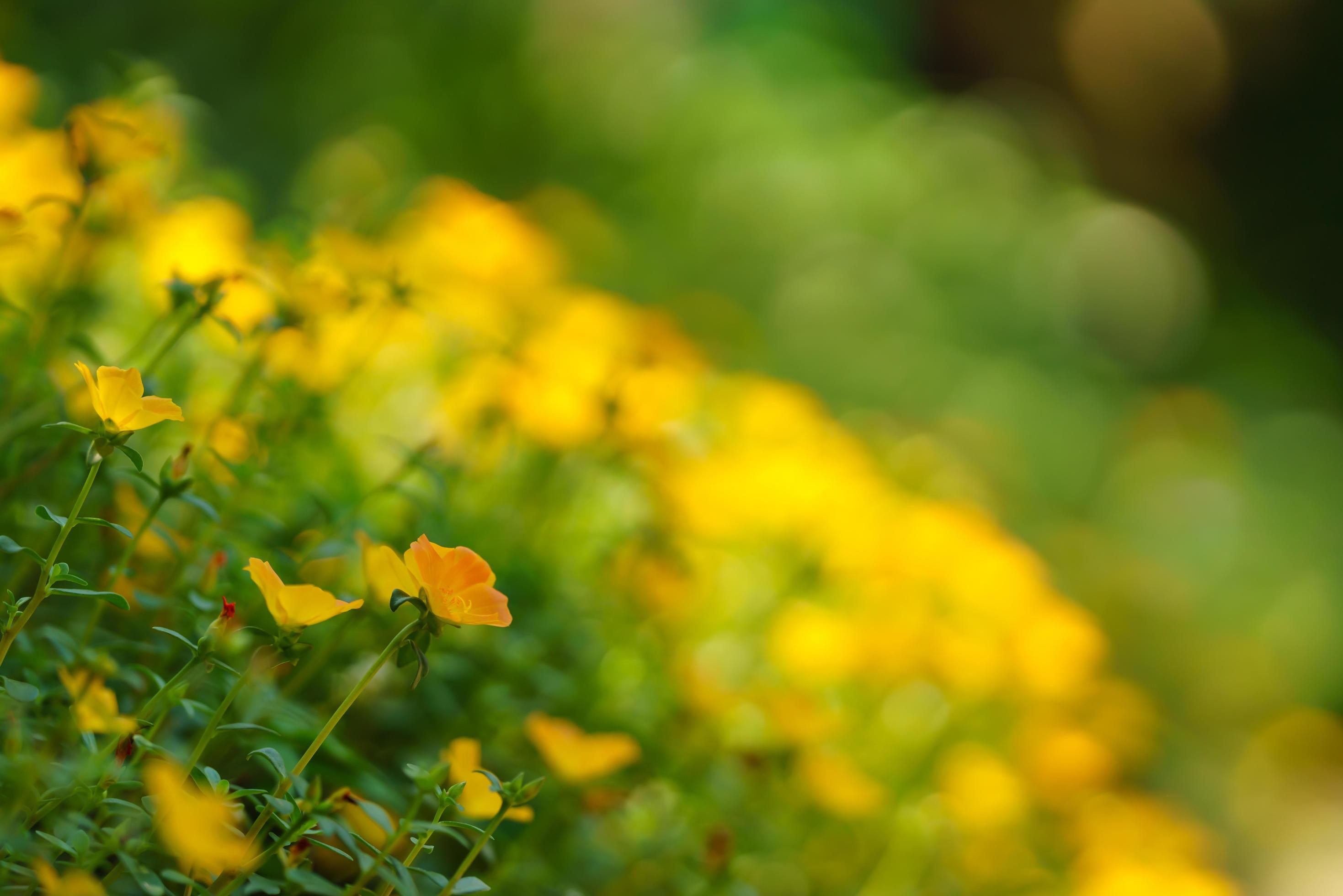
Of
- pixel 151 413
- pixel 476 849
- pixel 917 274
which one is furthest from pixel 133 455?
pixel 917 274

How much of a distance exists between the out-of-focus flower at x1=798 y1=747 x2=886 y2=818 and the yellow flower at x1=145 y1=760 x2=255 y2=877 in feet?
2.42

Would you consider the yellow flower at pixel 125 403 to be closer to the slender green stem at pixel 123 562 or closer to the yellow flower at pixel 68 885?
the slender green stem at pixel 123 562

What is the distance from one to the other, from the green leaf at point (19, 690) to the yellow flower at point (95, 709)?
0.02m

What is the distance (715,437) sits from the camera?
1977mm

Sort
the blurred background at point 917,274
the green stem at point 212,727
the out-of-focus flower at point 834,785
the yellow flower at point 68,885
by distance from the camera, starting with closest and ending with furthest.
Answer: the yellow flower at point 68,885 → the green stem at point 212,727 → the out-of-focus flower at point 834,785 → the blurred background at point 917,274

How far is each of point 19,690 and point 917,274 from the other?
11.2ft

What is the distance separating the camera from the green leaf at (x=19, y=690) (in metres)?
0.69

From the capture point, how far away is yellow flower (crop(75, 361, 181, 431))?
27.3 inches

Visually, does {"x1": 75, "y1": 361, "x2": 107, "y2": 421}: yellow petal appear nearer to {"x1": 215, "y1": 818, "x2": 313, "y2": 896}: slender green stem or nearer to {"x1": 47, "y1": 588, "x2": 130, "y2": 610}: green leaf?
{"x1": 47, "y1": 588, "x2": 130, "y2": 610}: green leaf

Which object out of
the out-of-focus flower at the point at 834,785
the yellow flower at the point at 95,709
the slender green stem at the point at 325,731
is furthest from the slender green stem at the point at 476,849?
the out-of-focus flower at the point at 834,785

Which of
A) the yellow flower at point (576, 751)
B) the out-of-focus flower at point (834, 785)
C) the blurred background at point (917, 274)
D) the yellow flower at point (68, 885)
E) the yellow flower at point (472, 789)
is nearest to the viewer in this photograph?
the yellow flower at point (68, 885)

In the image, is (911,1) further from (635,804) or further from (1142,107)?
(635,804)

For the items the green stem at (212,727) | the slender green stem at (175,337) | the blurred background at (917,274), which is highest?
the blurred background at (917,274)

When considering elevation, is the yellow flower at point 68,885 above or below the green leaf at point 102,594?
below
